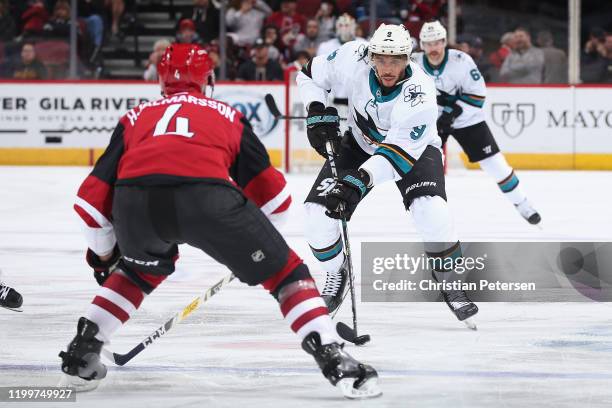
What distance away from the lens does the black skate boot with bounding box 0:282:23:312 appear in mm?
4344

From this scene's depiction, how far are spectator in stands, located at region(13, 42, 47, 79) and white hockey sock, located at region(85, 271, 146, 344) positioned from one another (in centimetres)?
798

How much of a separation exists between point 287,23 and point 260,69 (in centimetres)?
60

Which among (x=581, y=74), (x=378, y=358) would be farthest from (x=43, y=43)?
(x=378, y=358)

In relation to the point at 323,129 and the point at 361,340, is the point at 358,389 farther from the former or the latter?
the point at 323,129

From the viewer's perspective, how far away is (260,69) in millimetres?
10883

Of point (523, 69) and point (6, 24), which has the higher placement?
point (6, 24)

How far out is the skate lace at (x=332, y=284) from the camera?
4.32 metres

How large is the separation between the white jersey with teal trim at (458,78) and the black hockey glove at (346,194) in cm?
268

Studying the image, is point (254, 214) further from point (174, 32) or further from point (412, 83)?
point (174, 32)

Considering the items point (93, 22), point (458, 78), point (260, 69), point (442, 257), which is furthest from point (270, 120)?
point (442, 257)

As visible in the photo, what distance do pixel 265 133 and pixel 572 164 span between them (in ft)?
8.57

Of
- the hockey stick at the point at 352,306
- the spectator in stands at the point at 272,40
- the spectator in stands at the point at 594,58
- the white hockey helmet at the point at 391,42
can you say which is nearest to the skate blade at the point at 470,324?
the hockey stick at the point at 352,306

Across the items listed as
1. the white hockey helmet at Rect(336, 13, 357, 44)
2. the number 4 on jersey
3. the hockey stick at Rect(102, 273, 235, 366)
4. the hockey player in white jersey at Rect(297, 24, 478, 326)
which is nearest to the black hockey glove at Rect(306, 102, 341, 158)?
the hockey player in white jersey at Rect(297, 24, 478, 326)

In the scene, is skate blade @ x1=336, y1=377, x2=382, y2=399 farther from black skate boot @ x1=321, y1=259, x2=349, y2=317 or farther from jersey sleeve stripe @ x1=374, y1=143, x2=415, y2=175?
black skate boot @ x1=321, y1=259, x2=349, y2=317
